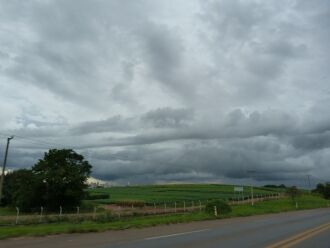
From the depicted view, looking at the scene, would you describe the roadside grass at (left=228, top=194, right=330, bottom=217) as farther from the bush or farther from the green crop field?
the green crop field

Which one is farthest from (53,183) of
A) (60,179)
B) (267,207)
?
(267,207)

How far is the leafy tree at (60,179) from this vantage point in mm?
70000

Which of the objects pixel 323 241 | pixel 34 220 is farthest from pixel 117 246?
pixel 34 220

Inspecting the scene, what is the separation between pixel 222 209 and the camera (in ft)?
163

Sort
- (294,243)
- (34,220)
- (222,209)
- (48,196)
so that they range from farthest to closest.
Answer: (48,196), (222,209), (34,220), (294,243)

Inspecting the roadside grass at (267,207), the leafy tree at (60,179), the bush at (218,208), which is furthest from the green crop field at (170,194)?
the bush at (218,208)

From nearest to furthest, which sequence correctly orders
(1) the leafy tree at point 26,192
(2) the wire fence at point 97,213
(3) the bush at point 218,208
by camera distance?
(2) the wire fence at point 97,213
(3) the bush at point 218,208
(1) the leafy tree at point 26,192

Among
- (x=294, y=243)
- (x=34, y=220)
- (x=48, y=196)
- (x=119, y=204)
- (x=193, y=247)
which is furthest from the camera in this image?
(x=119, y=204)

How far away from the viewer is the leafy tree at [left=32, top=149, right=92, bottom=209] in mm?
70000

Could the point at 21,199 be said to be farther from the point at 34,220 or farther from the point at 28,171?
the point at 34,220

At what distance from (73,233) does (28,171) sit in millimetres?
53450

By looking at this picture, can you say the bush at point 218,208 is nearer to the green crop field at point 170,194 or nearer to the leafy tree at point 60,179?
the leafy tree at point 60,179

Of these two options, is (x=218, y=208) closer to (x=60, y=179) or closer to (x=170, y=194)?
(x=60, y=179)

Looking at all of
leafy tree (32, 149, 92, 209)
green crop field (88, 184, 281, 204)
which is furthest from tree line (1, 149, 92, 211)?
green crop field (88, 184, 281, 204)
